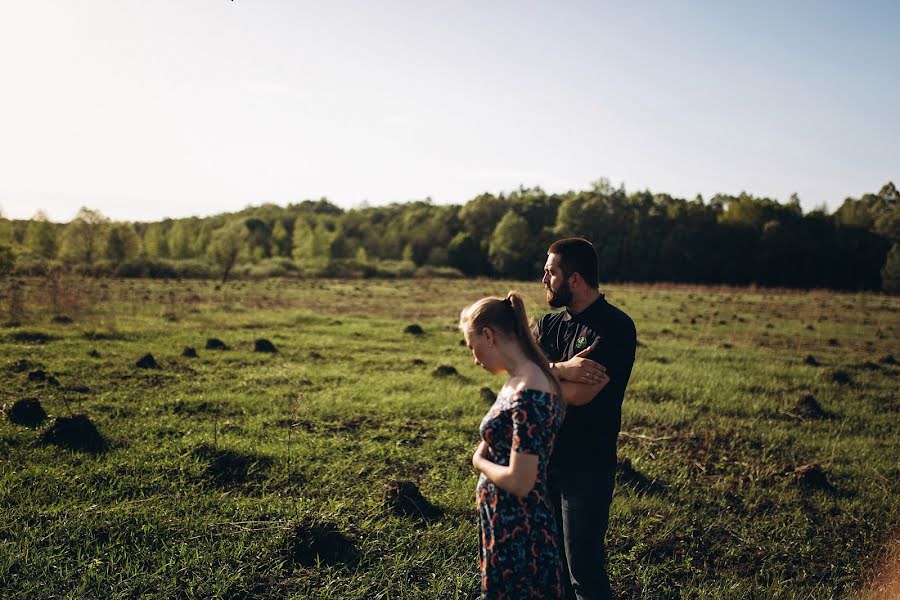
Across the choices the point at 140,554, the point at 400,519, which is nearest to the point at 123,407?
the point at 140,554

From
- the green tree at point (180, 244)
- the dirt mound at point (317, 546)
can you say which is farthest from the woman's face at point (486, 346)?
the green tree at point (180, 244)

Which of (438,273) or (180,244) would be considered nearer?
(438,273)

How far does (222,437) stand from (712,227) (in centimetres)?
6583

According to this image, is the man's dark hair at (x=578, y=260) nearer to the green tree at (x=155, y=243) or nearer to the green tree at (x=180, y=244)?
the green tree at (x=155, y=243)

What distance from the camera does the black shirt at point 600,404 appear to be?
282cm

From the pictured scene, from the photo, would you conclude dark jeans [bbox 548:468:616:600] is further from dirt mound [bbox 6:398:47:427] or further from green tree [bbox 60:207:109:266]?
green tree [bbox 60:207:109:266]

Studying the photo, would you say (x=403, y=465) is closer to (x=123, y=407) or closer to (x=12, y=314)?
(x=123, y=407)

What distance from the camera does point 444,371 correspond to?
9.47 m

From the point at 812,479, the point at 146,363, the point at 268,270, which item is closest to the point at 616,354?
the point at 812,479

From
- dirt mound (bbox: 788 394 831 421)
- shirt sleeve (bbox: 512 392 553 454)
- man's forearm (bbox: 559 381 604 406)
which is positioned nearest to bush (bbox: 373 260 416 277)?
dirt mound (bbox: 788 394 831 421)

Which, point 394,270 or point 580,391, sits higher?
point 394,270

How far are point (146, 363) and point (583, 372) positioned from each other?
878 centimetres

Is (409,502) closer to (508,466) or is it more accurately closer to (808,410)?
(508,466)

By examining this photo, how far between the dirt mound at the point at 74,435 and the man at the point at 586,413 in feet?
16.1
